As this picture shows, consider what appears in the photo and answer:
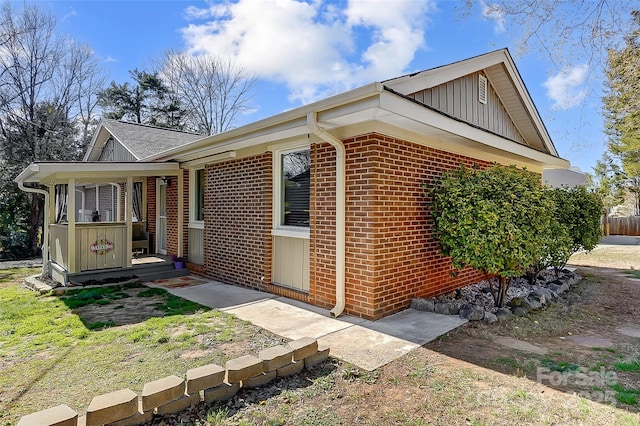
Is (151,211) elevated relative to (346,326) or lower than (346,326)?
elevated

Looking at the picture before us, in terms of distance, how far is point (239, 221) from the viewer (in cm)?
743

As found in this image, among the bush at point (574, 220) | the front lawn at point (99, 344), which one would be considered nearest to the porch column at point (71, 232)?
the front lawn at point (99, 344)

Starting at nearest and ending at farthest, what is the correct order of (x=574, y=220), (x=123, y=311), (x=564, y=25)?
(x=564, y=25) < (x=123, y=311) < (x=574, y=220)

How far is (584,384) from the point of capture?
3.24 metres

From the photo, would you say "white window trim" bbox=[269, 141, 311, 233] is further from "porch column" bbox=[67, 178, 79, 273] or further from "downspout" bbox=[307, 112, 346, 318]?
"porch column" bbox=[67, 178, 79, 273]

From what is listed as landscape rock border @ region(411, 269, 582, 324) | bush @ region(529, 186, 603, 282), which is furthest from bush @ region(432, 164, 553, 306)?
bush @ region(529, 186, 603, 282)

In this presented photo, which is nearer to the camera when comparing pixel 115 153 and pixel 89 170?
pixel 89 170

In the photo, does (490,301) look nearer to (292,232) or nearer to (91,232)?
(292,232)

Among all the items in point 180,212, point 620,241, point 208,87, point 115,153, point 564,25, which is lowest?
point 620,241

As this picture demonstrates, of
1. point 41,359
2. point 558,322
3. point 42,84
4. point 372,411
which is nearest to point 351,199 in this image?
point 372,411

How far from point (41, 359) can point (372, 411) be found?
3535 mm

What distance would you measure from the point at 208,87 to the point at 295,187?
23.4m

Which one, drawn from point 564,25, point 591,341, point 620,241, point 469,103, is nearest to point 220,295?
point 591,341

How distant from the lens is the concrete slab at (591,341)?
4266 mm
